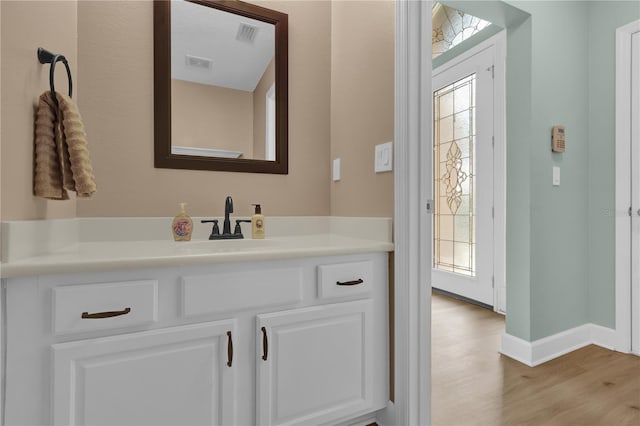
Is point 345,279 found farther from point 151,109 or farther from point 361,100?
point 151,109

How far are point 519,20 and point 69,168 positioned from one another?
2.47 m

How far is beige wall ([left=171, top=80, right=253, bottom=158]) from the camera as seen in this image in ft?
5.16

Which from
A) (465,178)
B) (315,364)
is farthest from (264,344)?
(465,178)

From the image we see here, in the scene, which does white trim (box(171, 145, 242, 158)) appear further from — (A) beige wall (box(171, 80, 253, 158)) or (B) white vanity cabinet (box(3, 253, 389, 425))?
(B) white vanity cabinet (box(3, 253, 389, 425))

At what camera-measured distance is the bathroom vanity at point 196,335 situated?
0.90 metres

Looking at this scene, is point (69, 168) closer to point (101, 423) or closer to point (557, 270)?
point (101, 423)

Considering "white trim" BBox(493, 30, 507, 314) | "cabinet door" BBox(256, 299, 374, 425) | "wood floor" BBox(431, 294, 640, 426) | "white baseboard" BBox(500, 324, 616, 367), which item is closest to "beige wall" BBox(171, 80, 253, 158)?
"cabinet door" BBox(256, 299, 374, 425)

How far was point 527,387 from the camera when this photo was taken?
69.0 inches

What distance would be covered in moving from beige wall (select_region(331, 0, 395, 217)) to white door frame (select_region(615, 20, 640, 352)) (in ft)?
5.74

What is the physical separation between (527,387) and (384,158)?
1.41 metres

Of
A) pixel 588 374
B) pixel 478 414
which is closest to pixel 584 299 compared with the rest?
pixel 588 374

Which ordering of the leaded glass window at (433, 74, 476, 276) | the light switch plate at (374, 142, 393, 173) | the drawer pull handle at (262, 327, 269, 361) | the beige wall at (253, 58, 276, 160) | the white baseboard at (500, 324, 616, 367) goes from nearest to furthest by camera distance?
the drawer pull handle at (262, 327, 269, 361) → the light switch plate at (374, 142, 393, 173) → the beige wall at (253, 58, 276, 160) → the white baseboard at (500, 324, 616, 367) → the leaded glass window at (433, 74, 476, 276)

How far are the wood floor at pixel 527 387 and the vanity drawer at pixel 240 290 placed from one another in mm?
906

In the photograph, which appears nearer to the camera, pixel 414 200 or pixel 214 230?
pixel 414 200
